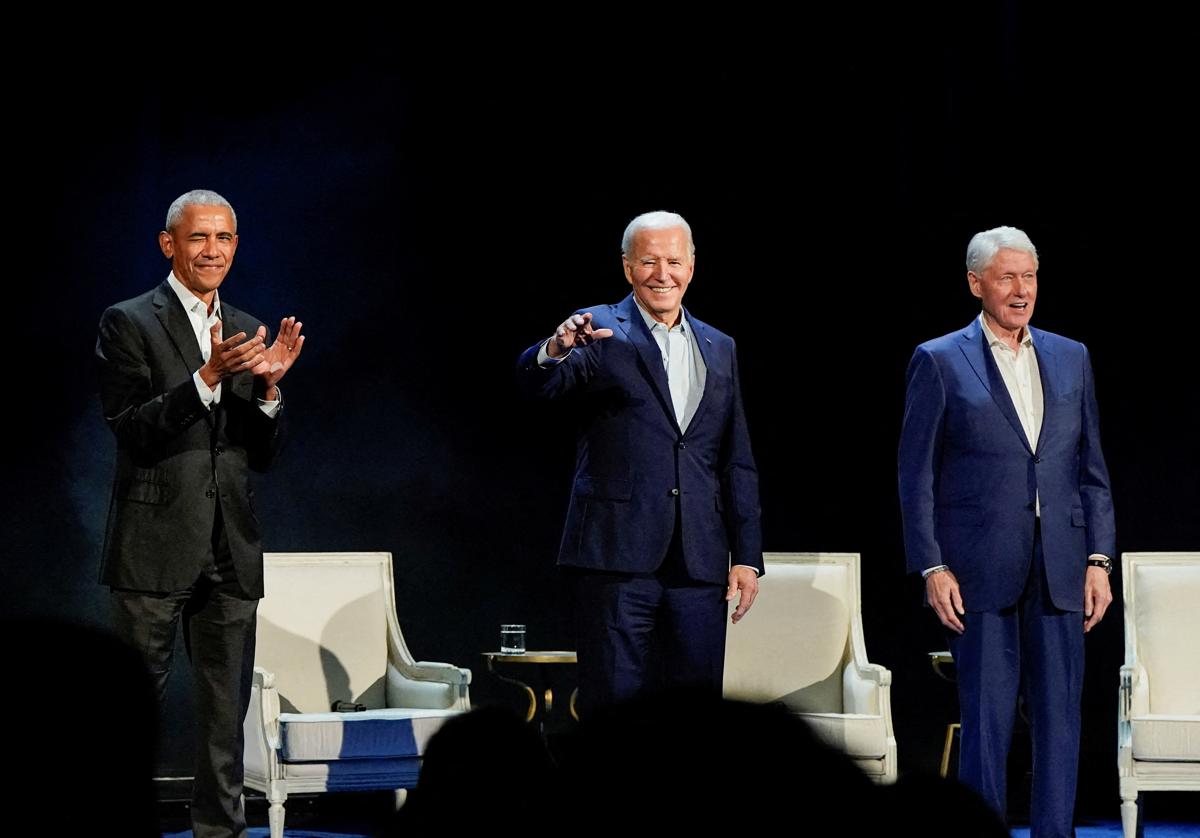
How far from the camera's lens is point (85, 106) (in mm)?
5008

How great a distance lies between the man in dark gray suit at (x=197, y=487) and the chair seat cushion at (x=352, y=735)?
77 cm

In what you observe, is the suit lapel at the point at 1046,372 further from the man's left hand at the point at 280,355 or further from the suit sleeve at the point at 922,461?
the man's left hand at the point at 280,355

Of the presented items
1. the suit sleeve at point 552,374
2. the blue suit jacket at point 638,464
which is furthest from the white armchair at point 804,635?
the suit sleeve at point 552,374

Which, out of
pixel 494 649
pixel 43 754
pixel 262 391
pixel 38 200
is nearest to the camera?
pixel 43 754

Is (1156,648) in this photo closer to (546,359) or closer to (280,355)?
(546,359)

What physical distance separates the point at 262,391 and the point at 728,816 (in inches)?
111

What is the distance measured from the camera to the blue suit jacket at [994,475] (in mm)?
3633

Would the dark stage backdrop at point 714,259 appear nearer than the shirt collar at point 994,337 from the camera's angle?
No

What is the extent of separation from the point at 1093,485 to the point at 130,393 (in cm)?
232

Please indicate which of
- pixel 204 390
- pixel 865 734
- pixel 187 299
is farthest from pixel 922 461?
pixel 187 299

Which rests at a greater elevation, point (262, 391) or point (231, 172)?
point (231, 172)

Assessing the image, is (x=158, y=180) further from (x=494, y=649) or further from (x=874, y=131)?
(x=874, y=131)

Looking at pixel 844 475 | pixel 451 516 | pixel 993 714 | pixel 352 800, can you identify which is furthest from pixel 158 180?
pixel 993 714

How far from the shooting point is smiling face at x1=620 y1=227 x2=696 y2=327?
11.9 feet
